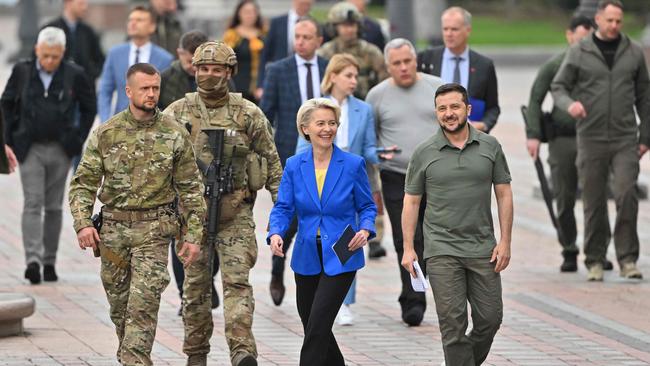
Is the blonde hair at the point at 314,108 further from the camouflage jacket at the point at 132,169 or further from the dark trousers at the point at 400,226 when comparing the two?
the dark trousers at the point at 400,226

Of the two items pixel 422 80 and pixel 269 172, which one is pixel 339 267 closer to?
pixel 269 172

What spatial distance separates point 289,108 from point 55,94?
1.71 m

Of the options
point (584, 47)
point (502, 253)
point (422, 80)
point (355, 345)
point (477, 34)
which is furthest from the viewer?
point (477, 34)

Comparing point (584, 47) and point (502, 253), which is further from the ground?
point (584, 47)

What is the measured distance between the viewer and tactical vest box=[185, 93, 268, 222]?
8805 millimetres

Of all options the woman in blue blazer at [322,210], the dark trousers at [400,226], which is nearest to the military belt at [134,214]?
the woman in blue blazer at [322,210]

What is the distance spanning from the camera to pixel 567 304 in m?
11.2

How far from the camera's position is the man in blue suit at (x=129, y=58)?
42.1 feet

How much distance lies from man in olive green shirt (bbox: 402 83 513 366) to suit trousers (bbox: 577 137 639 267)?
13.3 ft

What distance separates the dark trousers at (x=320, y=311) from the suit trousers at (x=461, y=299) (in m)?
0.50

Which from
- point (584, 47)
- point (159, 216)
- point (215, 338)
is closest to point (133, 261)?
point (159, 216)

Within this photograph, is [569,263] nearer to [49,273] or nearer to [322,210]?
[49,273]

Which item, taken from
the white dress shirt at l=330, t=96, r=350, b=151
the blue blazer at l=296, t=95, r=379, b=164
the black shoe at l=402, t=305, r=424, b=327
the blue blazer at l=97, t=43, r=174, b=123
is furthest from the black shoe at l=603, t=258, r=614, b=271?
the blue blazer at l=97, t=43, r=174, b=123

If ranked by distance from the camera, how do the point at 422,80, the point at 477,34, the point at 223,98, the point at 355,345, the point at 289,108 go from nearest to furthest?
the point at 223,98, the point at 355,345, the point at 422,80, the point at 289,108, the point at 477,34
